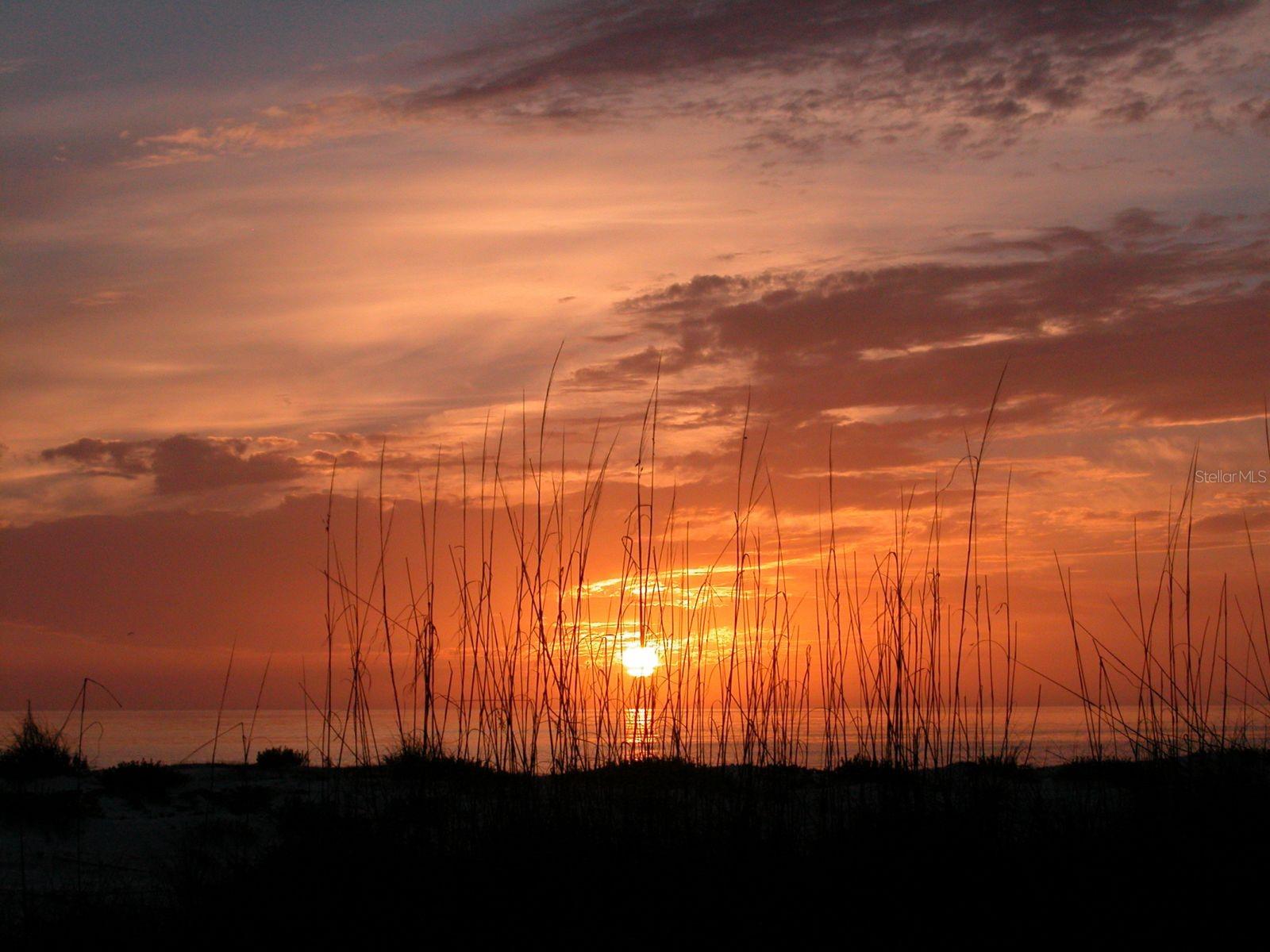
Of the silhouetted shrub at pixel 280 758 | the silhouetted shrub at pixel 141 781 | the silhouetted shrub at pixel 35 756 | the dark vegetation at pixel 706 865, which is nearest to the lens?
the dark vegetation at pixel 706 865

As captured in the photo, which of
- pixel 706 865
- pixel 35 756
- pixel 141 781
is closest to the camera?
pixel 706 865

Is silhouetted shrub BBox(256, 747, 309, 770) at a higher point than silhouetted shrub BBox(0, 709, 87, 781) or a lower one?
lower

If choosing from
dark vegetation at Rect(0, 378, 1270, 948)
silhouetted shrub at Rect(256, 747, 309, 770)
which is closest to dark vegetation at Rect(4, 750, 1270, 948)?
dark vegetation at Rect(0, 378, 1270, 948)

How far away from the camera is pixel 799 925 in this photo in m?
3.22

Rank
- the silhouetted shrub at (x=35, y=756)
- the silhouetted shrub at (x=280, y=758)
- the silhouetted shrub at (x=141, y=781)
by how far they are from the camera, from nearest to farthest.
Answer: the silhouetted shrub at (x=141, y=781)
the silhouetted shrub at (x=35, y=756)
the silhouetted shrub at (x=280, y=758)

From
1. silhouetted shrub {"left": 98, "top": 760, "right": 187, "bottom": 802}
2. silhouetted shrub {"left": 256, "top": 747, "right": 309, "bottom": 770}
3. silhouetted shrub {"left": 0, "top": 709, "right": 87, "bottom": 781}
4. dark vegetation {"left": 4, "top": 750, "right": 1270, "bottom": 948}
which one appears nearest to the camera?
dark vegetation {"left": 4, "top": 750, "right": 1270, "bottom": 948}

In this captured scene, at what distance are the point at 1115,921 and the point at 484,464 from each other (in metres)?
3.47

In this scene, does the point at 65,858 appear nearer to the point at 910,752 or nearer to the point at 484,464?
the point at 484,464

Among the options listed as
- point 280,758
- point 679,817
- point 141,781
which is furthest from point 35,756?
point 679,817

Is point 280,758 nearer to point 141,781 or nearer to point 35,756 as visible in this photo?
point 35,756

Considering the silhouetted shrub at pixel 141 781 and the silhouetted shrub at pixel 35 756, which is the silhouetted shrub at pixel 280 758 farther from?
the silhouetted shrub at pixel 141 781

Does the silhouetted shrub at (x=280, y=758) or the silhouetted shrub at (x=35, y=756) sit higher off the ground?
the silhouetted shrub at (x=35, y=756)

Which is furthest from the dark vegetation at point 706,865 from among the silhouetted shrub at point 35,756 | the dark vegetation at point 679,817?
the silhouetted shrub at point 35,756

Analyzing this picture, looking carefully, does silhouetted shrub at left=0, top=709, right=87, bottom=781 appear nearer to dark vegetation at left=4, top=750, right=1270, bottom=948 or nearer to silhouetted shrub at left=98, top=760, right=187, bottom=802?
silhouetted shrub at left=98, top=760, right=187, bottom=802
